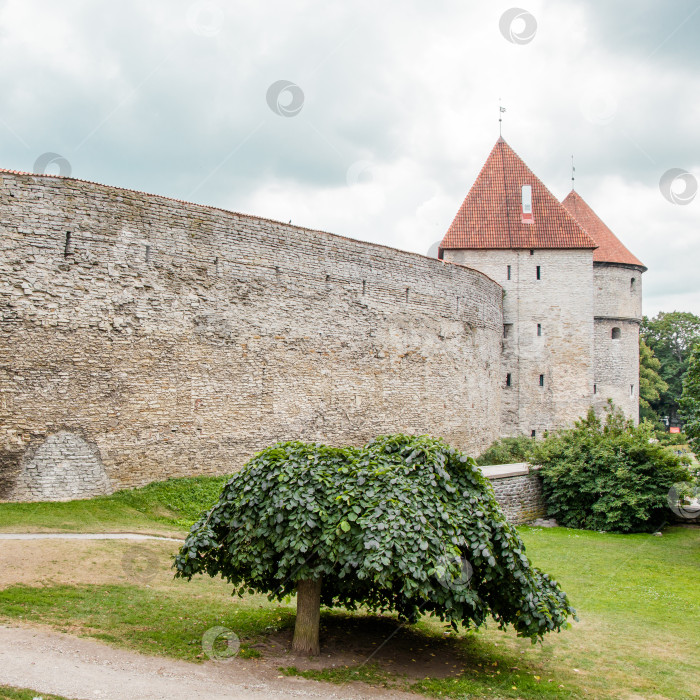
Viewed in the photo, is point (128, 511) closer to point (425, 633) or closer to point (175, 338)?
point (175, 338)

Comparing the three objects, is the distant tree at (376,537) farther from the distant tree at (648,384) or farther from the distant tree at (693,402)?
the distant tree at (648,384)

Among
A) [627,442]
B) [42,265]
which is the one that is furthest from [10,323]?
[627,442]

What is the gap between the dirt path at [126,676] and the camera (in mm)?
5375

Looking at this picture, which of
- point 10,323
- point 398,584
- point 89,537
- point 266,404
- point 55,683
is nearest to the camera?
point 55,683

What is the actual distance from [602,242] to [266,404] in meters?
20.8

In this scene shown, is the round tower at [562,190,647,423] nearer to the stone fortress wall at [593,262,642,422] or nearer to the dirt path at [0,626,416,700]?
the stone fortress wall at [593,262,642,422]

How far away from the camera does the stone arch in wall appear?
11.6 metres

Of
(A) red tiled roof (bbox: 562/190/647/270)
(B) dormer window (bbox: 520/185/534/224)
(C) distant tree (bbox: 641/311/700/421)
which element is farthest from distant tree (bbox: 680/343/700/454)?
(C) distant tree (bbox: 641/311/700/421)

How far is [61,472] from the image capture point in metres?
11.9

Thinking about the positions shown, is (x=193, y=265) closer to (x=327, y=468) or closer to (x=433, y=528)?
(x=327, y=468)

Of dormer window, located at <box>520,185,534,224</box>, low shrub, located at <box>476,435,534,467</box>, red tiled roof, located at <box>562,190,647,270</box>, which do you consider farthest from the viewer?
red tiled roof, located at <box>562,190,647,270</box>

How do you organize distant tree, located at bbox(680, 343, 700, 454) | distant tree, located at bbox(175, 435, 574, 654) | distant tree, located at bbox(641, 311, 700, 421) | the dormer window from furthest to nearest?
distant tree, located at bbox(641, 311, 700, 421), the dormer window, distant tree, located at bbox(680, 343, 700, 454), distant tree, located at bbox(175, 435, 574, 654)

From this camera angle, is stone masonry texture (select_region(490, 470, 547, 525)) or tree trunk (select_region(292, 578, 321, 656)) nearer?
tree trunk (select_region(292, 578, 321, 656))

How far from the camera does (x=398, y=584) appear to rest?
6.78 metres
